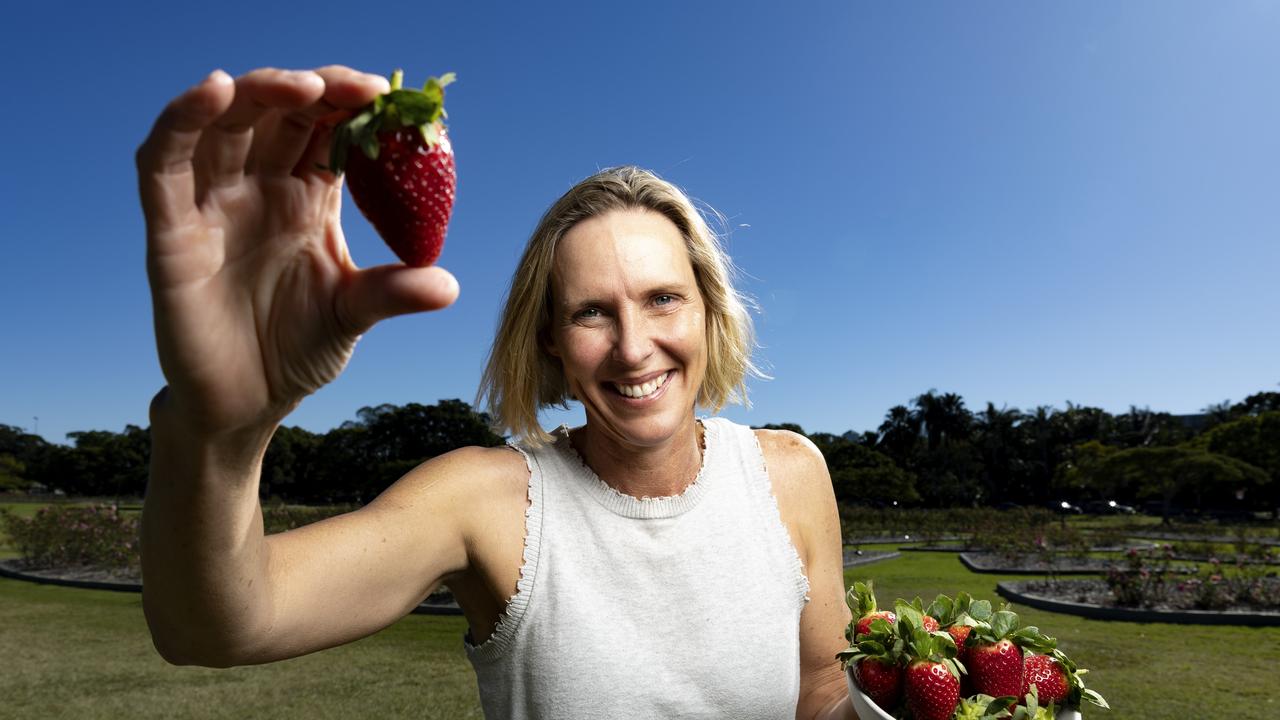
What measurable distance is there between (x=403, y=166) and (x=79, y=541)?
60.7 ft

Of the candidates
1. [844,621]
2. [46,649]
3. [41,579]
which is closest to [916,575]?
[46,649]

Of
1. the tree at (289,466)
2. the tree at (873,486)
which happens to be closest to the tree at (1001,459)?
the tree at (873,486)

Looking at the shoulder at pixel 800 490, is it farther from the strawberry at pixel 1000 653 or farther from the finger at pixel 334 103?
the finger at pixel 334 103

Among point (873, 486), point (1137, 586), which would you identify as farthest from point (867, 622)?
point (873, 486)

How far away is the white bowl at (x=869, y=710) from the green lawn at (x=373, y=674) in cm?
549

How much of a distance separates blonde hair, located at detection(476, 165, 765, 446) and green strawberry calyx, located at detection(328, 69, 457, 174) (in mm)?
1231

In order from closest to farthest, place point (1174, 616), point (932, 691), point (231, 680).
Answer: point (932, 691), point (231, 680), point (1174, 616)

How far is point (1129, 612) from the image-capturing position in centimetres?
1116

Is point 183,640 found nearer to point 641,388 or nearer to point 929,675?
point 641,388

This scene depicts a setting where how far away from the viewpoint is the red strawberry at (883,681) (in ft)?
6.68

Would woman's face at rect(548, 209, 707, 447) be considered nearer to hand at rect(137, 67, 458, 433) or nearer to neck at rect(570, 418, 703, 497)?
neck at rect(570, 418, 703, 497)

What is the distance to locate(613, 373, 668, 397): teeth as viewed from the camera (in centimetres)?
243

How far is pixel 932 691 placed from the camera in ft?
6.31

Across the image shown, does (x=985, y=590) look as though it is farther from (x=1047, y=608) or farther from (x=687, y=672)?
(x=687, y=672)
